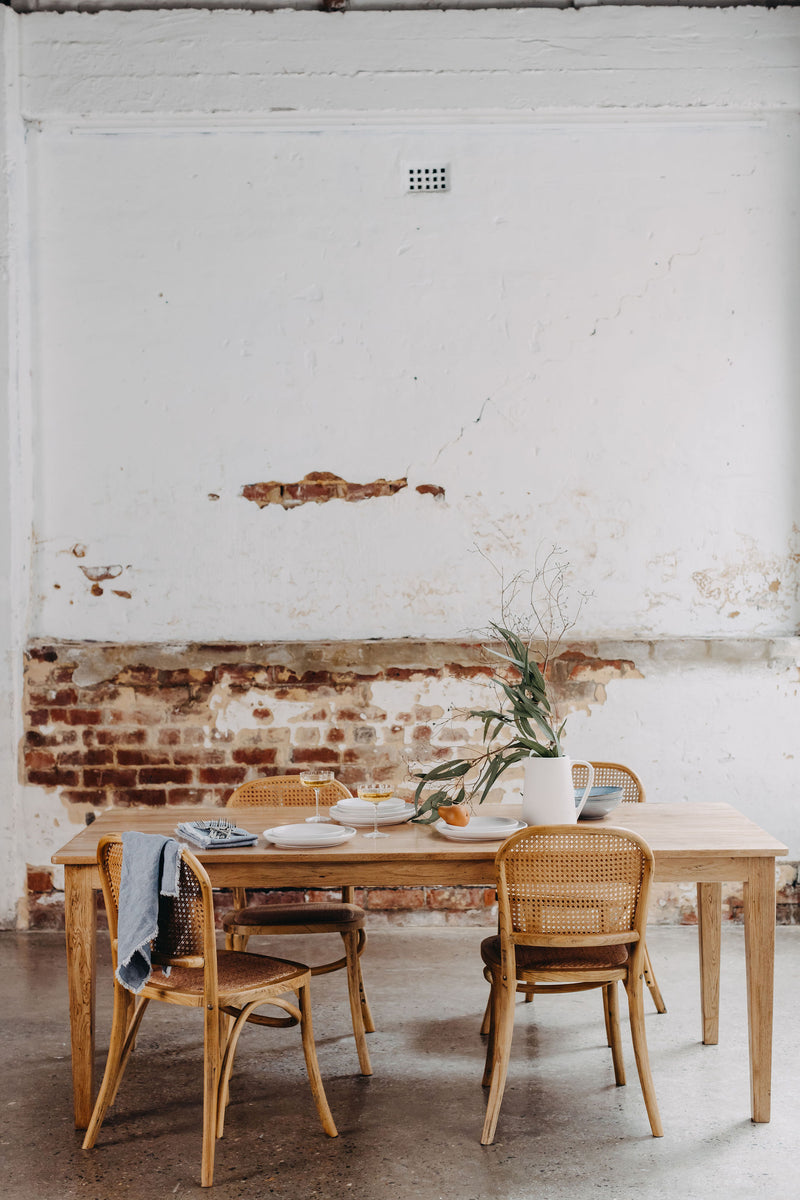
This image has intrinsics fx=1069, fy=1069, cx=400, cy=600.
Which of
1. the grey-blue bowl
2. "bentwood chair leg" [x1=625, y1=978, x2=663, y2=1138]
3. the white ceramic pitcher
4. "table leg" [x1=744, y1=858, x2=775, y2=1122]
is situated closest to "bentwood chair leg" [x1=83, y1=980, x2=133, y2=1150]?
the white ceramic pitcher

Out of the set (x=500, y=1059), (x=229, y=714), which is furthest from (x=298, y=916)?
(x=229, y=714)

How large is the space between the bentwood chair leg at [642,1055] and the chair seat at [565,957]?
0.28 feet

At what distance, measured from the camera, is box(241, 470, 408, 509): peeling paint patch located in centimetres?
515

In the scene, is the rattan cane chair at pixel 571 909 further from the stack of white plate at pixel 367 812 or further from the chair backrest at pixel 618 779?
the chair backrest at pixel 618 779

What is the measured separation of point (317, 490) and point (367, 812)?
212 cm

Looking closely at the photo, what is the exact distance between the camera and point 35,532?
5148mm

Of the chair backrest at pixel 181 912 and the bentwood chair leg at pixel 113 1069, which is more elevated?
the chair backrest at pixel 181 912

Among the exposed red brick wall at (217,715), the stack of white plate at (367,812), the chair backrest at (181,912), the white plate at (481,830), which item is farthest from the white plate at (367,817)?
the exposed red brick wall at (217,715)

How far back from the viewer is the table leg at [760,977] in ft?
9.94

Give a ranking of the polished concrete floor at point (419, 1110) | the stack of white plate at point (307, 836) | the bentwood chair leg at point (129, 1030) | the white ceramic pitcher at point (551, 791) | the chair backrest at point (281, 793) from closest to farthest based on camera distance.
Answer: the polished concrete floor at point (419, 1110), the bentwood chair leg at point (129, 1030), the stack of white plate at point (307, 836), the white ceramic pitcher at point (551, 791), the chair backrest at point (281, 793)

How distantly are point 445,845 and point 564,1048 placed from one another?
997 millimetres

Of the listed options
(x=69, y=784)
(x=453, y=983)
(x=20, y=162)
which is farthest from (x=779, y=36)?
(x=69, y=784)

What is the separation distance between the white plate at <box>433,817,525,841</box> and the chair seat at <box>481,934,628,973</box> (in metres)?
0.33

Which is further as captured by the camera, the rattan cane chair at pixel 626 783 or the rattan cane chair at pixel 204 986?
the rattan cane chair at pixel 626 783
